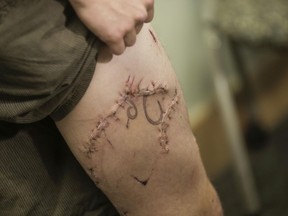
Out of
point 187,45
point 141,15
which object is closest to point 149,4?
point 141,15

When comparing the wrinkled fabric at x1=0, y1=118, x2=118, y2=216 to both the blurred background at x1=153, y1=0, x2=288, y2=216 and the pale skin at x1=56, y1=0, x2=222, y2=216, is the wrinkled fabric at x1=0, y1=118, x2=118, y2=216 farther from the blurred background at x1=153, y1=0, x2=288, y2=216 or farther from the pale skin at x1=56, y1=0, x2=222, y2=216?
the blurred background at x1=153, y1=0, x2=288, y2=216

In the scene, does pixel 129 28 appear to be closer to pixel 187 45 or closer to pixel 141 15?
pixel 141 15

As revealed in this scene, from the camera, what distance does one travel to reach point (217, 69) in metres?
1.68

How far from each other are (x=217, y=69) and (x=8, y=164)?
105 cm

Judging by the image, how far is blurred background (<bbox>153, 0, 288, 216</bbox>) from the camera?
160 cm

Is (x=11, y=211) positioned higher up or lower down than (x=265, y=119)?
higher up

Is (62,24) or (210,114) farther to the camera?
(210,114)

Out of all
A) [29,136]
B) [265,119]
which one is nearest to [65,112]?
[29,136]

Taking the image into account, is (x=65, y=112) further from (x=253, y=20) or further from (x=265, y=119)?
(x=265, y=119)

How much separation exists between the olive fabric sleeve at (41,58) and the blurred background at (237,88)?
3.26 feet

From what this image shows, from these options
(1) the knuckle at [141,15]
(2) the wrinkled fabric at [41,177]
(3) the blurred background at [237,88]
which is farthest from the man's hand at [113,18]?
(3) the blurred background at [237,88]

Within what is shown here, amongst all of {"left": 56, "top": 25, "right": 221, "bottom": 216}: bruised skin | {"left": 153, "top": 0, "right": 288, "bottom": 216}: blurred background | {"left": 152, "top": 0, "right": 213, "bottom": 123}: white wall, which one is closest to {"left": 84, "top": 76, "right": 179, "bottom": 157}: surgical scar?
{"left": 56, "top": 25, "right": 221, "bottom": 216}: bruised skin

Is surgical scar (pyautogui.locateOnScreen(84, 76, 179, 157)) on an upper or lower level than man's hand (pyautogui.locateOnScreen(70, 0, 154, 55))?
lower

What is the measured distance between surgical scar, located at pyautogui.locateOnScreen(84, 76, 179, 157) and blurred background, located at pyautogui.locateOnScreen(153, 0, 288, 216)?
904 mm
